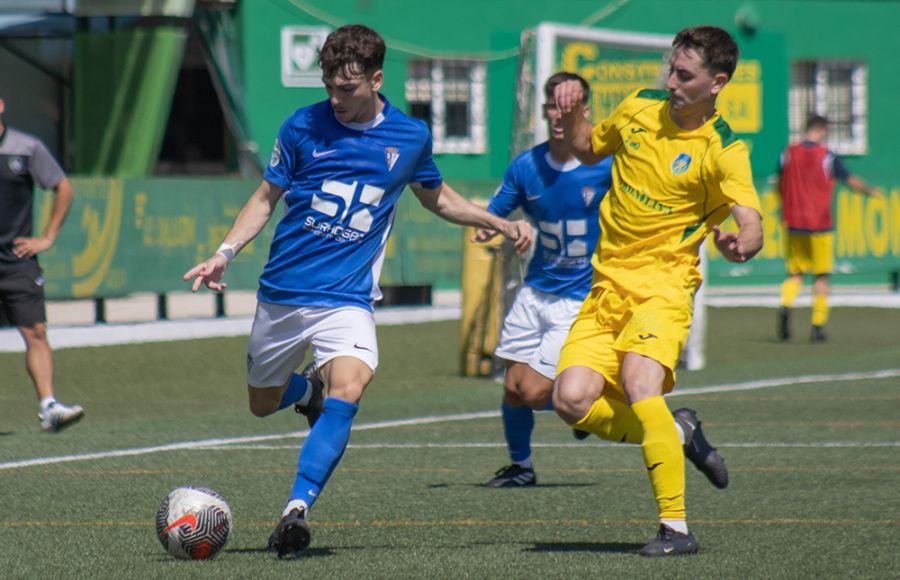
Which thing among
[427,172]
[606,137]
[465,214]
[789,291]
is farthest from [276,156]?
[789,291]

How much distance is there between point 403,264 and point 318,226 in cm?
1271

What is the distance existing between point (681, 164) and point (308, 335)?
5.55 feet

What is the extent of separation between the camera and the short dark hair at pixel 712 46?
7031mm

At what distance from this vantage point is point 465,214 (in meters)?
7.96

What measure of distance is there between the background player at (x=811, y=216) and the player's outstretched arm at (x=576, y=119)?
10225 mm

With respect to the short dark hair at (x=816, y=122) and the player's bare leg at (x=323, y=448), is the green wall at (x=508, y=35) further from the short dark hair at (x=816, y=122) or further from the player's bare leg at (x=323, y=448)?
the player's bare leg at (x=323, y=448)

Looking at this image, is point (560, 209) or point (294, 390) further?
point (560, 209)

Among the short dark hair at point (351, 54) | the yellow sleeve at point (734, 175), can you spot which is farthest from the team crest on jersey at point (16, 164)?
the yellow sleeve at point (734, 175)

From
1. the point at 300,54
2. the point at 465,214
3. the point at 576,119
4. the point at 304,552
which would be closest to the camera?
the point at 304,552

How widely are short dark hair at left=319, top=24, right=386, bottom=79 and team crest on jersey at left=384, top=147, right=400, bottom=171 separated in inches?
15.4

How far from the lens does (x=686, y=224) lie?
7152mm

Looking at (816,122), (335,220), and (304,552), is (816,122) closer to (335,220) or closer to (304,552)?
(335,220)

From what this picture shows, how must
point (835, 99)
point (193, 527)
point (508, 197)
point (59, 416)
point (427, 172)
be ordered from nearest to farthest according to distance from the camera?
point (193, 527) → point (427, 172) → point (508, 197) → point (59, 416) → point (835, 99)

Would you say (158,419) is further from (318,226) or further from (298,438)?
(318,226)
